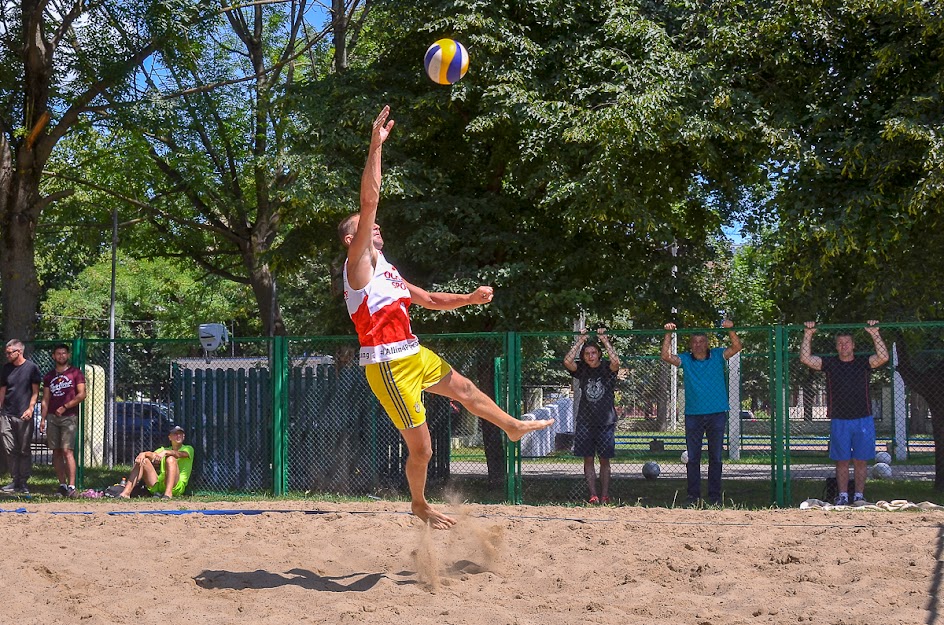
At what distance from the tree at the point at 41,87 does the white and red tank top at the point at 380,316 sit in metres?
9.40

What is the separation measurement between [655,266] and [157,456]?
7142 mm

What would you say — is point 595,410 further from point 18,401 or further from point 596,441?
point 18,401

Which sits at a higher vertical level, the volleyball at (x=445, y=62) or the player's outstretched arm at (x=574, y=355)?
the volleyball at (x=445, y=62)

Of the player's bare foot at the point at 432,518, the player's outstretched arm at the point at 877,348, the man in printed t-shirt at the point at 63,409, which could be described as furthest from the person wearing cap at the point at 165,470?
the player's outstretched arm at the point at 877,348

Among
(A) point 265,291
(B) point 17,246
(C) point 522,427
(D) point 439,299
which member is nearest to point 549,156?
(D) point 439,299

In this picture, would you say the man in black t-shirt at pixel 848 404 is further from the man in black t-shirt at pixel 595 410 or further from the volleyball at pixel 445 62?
the volleyball at pixel 445 62

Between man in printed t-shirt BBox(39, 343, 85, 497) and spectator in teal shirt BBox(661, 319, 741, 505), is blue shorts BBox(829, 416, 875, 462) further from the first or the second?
man in printed t-shirt BBox(39, 343, 85, 497)

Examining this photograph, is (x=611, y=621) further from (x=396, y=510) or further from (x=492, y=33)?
(x=492, y=33)

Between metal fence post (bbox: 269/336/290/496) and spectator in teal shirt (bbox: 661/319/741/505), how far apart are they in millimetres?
4931

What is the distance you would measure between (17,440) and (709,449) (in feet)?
28.0

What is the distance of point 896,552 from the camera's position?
6.81m

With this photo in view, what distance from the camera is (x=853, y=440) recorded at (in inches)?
392

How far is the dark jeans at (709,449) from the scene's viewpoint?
10273mm

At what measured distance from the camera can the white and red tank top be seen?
6.20 m
